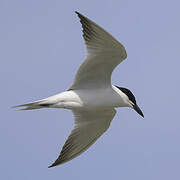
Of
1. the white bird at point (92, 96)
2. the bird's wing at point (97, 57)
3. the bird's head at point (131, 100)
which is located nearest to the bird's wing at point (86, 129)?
the white bird at point (92, 96)

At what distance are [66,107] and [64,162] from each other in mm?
1331

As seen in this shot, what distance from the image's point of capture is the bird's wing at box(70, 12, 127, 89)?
9.31 metres

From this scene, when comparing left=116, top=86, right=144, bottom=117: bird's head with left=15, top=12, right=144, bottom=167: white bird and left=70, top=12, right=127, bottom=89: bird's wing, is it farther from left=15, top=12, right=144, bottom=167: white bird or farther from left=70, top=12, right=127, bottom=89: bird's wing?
left=70, top=12, right=127, bottom=89: bird's wing

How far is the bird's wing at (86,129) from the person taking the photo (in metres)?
11.0

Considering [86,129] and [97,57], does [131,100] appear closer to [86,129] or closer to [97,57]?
[86,129]

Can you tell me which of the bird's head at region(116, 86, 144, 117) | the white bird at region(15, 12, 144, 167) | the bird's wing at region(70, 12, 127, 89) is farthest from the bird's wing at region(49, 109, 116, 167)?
the bird's wing at region(70, 12, 127, 89)

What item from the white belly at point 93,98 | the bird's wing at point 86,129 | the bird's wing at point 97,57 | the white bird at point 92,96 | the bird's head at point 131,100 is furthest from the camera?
the bird's wing at point 86,129

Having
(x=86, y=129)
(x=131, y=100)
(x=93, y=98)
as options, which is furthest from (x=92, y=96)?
(x=86, y=129)

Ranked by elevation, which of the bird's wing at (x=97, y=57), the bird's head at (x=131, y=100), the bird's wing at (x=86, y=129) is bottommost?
the bird's wing at (x=86, y=129)

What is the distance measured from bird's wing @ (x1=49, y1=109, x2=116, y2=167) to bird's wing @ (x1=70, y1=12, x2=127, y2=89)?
34.7 inches

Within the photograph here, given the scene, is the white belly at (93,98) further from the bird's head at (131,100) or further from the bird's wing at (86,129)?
the bird's wing at (86,129)

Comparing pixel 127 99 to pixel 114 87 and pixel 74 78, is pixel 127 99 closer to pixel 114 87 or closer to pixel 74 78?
pixel 114 87

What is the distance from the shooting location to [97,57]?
32.3ft


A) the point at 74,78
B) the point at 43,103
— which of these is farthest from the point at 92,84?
the point at 43,103
